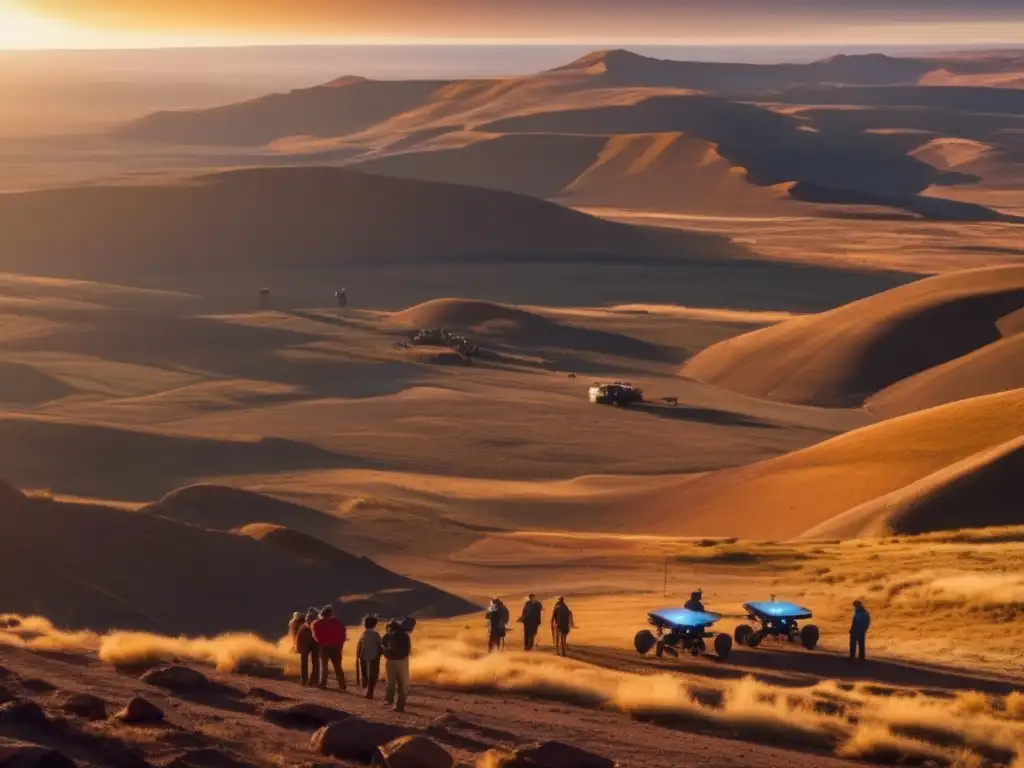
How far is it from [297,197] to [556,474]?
72.1m

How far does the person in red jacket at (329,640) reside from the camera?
15430 millimetres

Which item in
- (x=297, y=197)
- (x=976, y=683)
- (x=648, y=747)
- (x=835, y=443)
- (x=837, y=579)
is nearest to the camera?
(x=648, y=747)

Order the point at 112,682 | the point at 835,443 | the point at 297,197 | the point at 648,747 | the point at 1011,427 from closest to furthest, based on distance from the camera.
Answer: the point at 648,747 < the point at 112,682 < the point at 1011,427 < the point at 835,443 < the point at 297,197

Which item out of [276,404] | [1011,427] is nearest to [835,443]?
[1011,427]

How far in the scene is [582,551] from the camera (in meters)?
31.9

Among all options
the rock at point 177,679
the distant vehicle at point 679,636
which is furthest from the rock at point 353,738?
the distant vehicle at point 679,636

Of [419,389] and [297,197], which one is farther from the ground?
[297,197]

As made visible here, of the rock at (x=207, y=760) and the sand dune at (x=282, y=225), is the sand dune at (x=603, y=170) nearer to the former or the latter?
the sand dune at (x=282, y=225)

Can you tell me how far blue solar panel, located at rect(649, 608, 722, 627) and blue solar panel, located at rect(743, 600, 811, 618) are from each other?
27.0 inches

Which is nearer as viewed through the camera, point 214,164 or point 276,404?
point 276,404

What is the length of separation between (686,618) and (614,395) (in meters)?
34.7

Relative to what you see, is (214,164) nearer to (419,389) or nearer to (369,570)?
(419,389)

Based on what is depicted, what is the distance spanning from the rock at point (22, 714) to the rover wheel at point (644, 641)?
377 inches

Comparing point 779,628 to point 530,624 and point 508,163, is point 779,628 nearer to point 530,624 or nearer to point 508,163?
point 530,624
